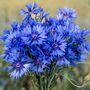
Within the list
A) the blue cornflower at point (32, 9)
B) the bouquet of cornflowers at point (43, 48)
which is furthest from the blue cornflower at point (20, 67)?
the blue cornflower at point (32, 9)

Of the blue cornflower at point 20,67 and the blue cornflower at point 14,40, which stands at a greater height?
the blue cornflower at point 14,40

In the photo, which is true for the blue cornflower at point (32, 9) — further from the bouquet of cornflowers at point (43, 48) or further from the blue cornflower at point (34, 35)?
the blue cornflower at point (34, 35)

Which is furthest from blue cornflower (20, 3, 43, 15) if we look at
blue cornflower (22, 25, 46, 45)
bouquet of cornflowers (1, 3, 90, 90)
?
blue cornflower (22, 25, 46, 45)

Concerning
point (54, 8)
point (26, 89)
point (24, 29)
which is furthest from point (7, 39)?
point (54, 8)

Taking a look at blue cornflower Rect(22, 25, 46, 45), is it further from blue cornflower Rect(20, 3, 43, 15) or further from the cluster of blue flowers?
blue cornflower Rect(20, 3, 43, 15)

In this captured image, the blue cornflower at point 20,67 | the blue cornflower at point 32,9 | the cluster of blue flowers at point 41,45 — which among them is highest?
the blue cornflower at point 32,9

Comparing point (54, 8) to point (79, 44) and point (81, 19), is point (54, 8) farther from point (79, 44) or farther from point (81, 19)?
point (79, 44)

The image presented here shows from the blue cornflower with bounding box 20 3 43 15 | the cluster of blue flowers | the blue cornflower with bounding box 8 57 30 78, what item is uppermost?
the blue cornflower with bounding box 20 3 43 15

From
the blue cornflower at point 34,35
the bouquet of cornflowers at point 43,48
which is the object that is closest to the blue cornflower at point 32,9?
the bouquet of cornflowers at point 43,48

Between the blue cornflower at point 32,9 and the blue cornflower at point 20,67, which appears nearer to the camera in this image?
the blue cornflower at point 20,67
